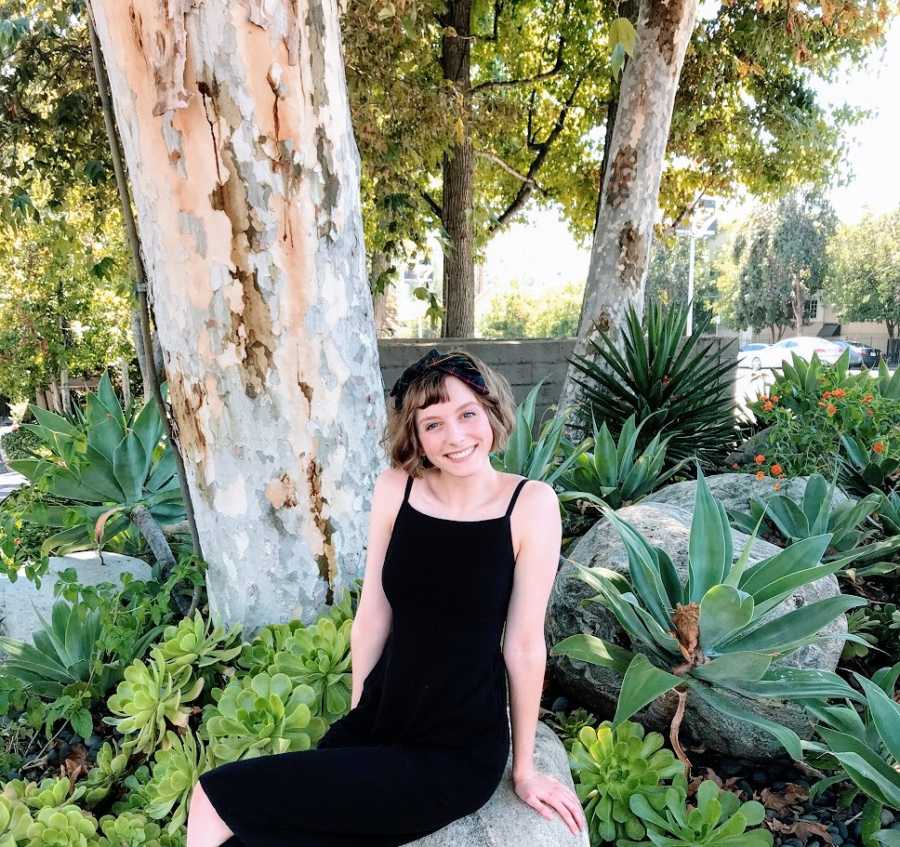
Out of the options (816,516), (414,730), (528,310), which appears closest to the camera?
(414,730)

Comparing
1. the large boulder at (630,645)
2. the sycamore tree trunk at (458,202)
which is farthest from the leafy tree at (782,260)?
the large boulder at (630,645)

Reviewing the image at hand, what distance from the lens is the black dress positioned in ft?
5.64

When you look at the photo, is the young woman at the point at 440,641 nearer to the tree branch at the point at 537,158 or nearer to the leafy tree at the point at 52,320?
the tree branch at the point at 537,158

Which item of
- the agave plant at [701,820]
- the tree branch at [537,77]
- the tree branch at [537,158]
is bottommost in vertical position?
the agave plant at [701,820]

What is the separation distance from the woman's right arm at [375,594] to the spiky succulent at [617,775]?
670 millimetres

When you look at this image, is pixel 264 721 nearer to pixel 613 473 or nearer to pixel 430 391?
pixel 430 391

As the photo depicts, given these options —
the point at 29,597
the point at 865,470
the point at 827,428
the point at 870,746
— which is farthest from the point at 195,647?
the point at 827,428

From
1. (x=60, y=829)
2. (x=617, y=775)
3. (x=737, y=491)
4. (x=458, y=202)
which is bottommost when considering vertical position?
(x=60, y=829)

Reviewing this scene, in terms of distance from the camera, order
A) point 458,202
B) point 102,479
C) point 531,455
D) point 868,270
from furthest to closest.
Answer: point 868,270, point 458,202, point 531,455, point 102,479

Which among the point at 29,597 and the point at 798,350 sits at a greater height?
the point at 798,350

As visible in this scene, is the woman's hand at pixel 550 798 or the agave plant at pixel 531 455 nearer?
the woman's hand at pixel 550 798

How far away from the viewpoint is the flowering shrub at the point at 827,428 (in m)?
4.41

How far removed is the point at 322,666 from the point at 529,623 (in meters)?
0.88

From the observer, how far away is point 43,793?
2.27 metres
